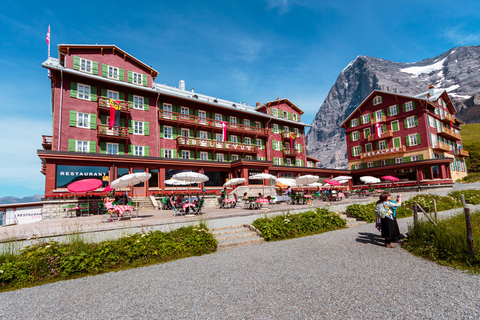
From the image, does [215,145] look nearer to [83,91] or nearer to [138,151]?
[138,151]

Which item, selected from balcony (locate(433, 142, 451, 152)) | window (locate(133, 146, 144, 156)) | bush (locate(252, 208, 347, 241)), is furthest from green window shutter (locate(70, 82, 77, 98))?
balcony (locate(433, 142, 451, 152))

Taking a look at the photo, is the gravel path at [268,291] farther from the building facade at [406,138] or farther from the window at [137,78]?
the building facade at [406,138]

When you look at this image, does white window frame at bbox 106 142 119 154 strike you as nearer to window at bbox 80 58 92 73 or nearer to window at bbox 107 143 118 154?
window at bbox 107 143 118 154

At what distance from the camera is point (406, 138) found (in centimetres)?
3788

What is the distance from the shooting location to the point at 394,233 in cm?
723

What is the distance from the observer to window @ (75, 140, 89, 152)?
76.6 ft

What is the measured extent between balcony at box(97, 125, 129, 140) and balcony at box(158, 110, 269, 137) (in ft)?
15.0

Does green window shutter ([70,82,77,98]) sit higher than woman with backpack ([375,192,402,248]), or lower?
higher

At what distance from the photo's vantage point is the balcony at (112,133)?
2425 centimetres

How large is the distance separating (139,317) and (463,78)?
156 meters

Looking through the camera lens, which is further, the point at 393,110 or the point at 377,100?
the point at 377,100

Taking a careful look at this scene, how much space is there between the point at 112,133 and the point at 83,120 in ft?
9.40

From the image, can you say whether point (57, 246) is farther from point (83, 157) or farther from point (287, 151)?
point (287, 151)

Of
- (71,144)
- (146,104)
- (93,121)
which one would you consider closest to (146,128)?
(146,104)
